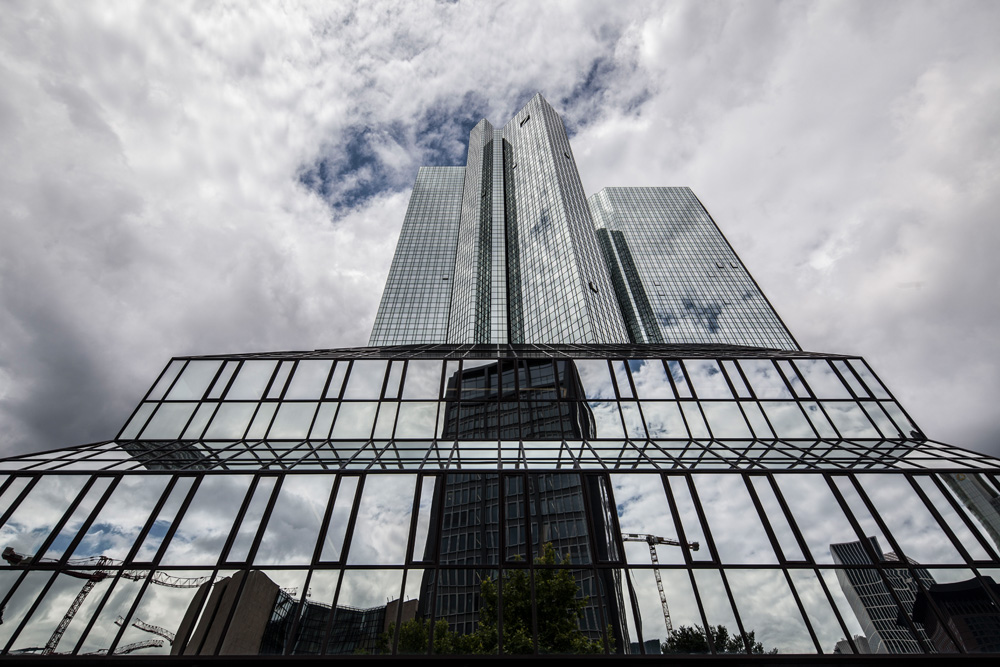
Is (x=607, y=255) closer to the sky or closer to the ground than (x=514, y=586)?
closer to the sky

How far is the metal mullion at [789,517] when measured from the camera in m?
13.7

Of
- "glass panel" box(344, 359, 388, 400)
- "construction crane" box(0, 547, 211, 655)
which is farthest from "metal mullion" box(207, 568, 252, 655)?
"glass panel" box(344, 359, 388, 400)

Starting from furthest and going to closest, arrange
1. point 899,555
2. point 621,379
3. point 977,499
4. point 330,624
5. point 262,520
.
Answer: point 621,379
point 977,499
point 262,520
point 899,555
point 330,624

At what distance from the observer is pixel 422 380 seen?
2150cm

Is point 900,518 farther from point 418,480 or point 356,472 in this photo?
point 356,472

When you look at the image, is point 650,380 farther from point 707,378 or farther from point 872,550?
point 872,550

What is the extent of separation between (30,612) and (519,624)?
13.5m

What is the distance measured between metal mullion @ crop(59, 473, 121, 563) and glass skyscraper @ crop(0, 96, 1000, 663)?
0.21 feet

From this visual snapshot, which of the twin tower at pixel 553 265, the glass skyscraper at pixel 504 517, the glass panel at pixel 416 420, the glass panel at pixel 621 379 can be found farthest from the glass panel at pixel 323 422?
the twin tower at pixel 553 265

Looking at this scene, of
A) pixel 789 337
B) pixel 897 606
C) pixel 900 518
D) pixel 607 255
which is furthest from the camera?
pixel 607 255

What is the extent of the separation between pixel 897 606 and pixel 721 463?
5664 millimetres

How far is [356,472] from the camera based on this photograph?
1532 centimetres

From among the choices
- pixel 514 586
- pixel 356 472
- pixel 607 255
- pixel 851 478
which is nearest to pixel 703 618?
pixel 514 586

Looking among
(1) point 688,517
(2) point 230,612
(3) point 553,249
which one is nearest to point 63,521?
(2) point 230,612
